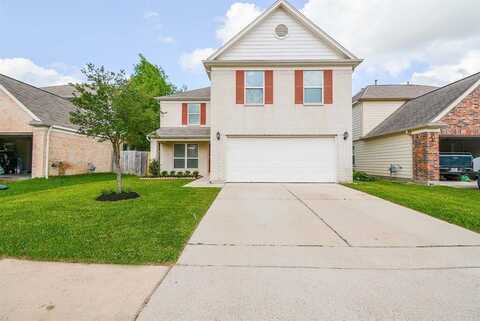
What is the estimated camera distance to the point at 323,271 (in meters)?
3.05

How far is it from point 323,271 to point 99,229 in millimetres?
3810

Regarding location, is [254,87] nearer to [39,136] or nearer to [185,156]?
[185,156]

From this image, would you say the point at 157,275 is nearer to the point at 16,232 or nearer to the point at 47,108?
the point at 16,232

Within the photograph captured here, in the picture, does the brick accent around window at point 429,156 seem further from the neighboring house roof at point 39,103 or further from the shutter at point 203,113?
the neighboring house roof at point 39,103

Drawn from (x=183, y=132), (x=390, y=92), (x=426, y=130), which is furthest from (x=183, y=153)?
(x=390, y=92)

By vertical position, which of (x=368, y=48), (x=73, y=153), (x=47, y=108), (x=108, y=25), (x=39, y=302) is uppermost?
(x=368, y=48)

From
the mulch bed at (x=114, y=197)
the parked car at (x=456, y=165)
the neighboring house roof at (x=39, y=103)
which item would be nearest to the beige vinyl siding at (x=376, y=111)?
the parked car at (x=456, y=165)

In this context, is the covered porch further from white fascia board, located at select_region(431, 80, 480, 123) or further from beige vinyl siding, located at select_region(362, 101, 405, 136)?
white fascia board, located at select_region(431, 80, 480, 123)

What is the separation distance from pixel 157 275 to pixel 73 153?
1609cm

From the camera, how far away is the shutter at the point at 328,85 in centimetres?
1138

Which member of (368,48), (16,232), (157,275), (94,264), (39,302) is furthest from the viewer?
(368,48)

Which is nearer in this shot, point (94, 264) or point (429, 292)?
point (429, 292)

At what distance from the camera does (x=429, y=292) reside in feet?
8.49

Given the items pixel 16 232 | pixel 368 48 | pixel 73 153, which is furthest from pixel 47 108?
pixel 368 48
